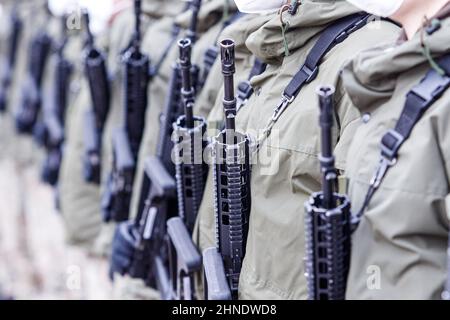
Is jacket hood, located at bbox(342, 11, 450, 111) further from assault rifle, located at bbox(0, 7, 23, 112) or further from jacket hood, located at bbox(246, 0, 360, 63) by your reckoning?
assault rifle, located at bbox(0, 7, 23, 112)

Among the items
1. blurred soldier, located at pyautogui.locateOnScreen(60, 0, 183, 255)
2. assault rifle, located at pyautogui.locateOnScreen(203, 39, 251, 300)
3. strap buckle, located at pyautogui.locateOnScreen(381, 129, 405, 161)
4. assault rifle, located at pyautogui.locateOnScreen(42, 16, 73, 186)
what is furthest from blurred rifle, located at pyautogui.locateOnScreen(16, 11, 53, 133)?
strap buckle, located at pyautogui.locateOnScreen(381, 129, 405, 161)

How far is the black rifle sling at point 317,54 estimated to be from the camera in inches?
94.2

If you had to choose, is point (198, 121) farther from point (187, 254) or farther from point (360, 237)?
point (360, 237)

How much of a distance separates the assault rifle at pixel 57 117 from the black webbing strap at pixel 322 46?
3.87 m

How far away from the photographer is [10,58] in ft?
25.5

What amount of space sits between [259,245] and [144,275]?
1.37 metres

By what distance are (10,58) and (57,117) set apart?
1675mm

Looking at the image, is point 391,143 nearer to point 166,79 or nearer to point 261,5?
point 261,5

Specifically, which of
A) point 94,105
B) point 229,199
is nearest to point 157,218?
point 229,199

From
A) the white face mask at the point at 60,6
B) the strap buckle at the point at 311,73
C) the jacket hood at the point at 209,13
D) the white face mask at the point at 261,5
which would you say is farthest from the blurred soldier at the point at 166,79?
the white face mask at the point at 60,6

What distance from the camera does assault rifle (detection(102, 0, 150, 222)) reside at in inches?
162

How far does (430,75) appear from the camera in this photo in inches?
75.4

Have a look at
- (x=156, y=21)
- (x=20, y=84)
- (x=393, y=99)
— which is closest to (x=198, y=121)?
(x=393, y=99)

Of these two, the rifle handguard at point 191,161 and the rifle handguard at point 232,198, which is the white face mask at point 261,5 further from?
the rifle handguard at point 191,161
